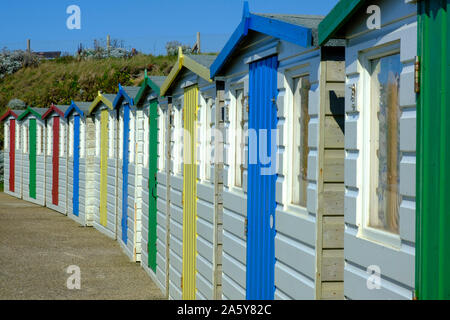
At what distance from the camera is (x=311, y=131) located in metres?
5.08

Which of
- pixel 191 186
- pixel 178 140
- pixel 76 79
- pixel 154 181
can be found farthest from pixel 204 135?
pixel 76 79

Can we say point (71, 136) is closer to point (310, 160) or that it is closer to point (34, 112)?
point (34, 112)

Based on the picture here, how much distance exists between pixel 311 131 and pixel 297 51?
2.29 ft

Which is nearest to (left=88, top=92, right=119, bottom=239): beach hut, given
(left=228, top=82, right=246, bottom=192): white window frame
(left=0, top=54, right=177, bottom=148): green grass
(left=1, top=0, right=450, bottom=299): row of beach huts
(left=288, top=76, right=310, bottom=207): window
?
(left=1, top=0, right=450, bottom=299): row of beach huts

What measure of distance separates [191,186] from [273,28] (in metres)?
3.64

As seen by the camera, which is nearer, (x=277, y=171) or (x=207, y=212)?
(x=277, y=171)

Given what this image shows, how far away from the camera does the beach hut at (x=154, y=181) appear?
1080 centimetres

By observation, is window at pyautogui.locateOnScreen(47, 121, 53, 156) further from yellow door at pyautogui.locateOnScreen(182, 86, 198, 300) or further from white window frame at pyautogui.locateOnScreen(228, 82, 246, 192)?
white window frame at pyautogui.locateOnScreen(228, 82, 246, 192)

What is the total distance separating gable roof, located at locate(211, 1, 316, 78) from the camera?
5.06m

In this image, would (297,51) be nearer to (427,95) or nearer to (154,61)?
(427,95)

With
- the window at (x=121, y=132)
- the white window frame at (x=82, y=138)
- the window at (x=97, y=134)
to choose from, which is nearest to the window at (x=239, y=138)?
the window at (x=121, y=132)

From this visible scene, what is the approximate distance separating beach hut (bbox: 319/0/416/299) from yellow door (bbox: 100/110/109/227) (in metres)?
12.0

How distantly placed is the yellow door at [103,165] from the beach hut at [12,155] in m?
8.63

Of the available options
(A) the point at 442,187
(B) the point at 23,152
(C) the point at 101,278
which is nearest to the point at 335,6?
(A) the point at 442,187
